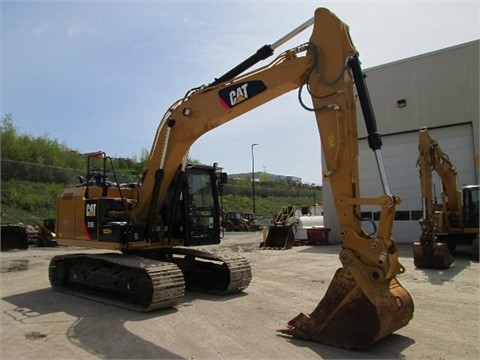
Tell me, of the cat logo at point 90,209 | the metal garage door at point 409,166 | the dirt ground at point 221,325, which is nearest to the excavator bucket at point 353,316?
the dirt ground at point 221,325

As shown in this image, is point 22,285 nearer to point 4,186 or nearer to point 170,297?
point 170,297

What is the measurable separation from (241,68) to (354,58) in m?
2.28

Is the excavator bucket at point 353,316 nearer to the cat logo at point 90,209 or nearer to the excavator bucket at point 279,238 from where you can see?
the cat logo at point 90,209

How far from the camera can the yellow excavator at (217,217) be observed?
5574mm

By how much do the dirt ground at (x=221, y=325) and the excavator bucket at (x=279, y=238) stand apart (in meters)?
9.28

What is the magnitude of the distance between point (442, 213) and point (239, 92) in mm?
11521

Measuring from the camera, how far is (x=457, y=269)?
12.7 meters

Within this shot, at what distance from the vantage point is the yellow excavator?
5.57 metres

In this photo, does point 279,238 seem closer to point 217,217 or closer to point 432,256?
point 432,256

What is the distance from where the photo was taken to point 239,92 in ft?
25.0

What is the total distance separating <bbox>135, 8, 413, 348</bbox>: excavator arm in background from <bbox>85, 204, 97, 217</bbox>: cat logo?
10.5ft

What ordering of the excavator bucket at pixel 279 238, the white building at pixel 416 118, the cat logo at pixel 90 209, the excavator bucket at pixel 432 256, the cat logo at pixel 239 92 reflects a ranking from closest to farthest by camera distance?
the cat logo at pixel 239 92 → the cat logo at pixel 90 209 → the excavator bucket at pixel 432 256 → the white building at pixel 416 118 → the excavator bucket at pixel 279 238

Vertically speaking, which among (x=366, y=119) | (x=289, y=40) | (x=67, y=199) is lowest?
(x=67, y=199)

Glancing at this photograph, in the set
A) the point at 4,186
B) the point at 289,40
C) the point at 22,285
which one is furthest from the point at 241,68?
the point at 4,186
